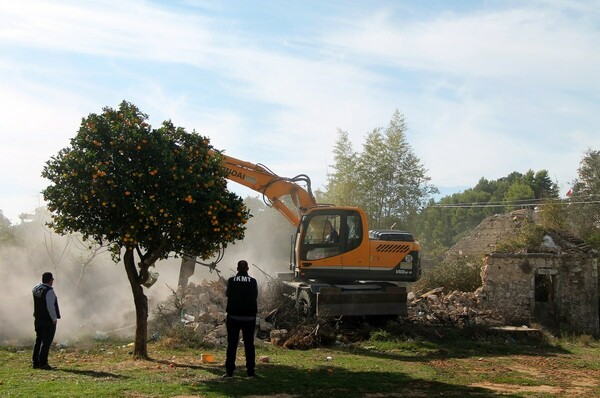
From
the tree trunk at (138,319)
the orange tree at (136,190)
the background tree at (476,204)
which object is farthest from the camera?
the background tree at (476,204)

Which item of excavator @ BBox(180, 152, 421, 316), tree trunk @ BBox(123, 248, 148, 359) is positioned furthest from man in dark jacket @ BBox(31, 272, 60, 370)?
excavator @ BBox(180, 152, 421, 316)

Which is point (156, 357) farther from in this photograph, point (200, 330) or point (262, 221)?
point (262, 221)

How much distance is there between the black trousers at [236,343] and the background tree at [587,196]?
818 inches

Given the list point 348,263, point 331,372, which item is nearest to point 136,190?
point 331,372

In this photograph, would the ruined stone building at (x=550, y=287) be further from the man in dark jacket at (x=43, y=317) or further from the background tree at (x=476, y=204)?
the background tree at (x=476, y=204)

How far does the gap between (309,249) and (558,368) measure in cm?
676

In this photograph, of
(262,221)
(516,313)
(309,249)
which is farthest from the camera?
(262,221)

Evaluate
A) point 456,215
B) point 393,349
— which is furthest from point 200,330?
point 456,215

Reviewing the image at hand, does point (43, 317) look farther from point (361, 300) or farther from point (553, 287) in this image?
point (553, 287)

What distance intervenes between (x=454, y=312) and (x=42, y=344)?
12.1m

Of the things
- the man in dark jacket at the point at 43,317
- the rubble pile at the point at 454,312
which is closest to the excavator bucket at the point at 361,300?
the rubble pile at the point at 454,312

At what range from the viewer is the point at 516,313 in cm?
2056

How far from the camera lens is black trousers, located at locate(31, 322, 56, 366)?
11648mm

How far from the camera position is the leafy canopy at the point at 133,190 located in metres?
11.5
